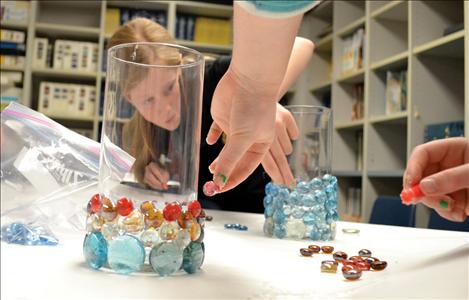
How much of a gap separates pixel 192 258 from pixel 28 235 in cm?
21

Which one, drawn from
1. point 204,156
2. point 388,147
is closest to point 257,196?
point 204,156

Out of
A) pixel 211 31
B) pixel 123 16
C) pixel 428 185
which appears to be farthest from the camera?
pixel 211 31

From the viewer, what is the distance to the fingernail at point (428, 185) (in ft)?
1.84

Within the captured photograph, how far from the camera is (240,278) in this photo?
1.53ft

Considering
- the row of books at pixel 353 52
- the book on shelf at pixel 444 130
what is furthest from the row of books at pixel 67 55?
the book on shelf at pixel 444 130

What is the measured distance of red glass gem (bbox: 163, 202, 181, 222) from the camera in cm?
48

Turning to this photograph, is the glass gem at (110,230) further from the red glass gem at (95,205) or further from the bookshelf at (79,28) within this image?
the bookshelf at (79,28)

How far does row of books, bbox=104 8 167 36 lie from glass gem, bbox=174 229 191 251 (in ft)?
10.4

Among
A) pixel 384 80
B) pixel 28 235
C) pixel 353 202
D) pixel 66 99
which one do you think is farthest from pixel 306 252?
pixel 66 99

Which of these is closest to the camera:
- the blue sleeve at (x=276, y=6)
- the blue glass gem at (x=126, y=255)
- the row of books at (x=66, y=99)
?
the blue sleeve at (x=276, y=6)

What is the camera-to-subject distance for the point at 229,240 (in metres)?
0.75

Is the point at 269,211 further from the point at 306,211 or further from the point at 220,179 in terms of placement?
the point at 220,179

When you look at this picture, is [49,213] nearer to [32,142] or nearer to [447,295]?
[32,142]

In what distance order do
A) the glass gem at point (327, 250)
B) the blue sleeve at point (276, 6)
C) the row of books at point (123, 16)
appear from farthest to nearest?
the row of books at point (123, 16) < the glass gem at point (327, 250) < the blue sleeve at point (276, 6)
